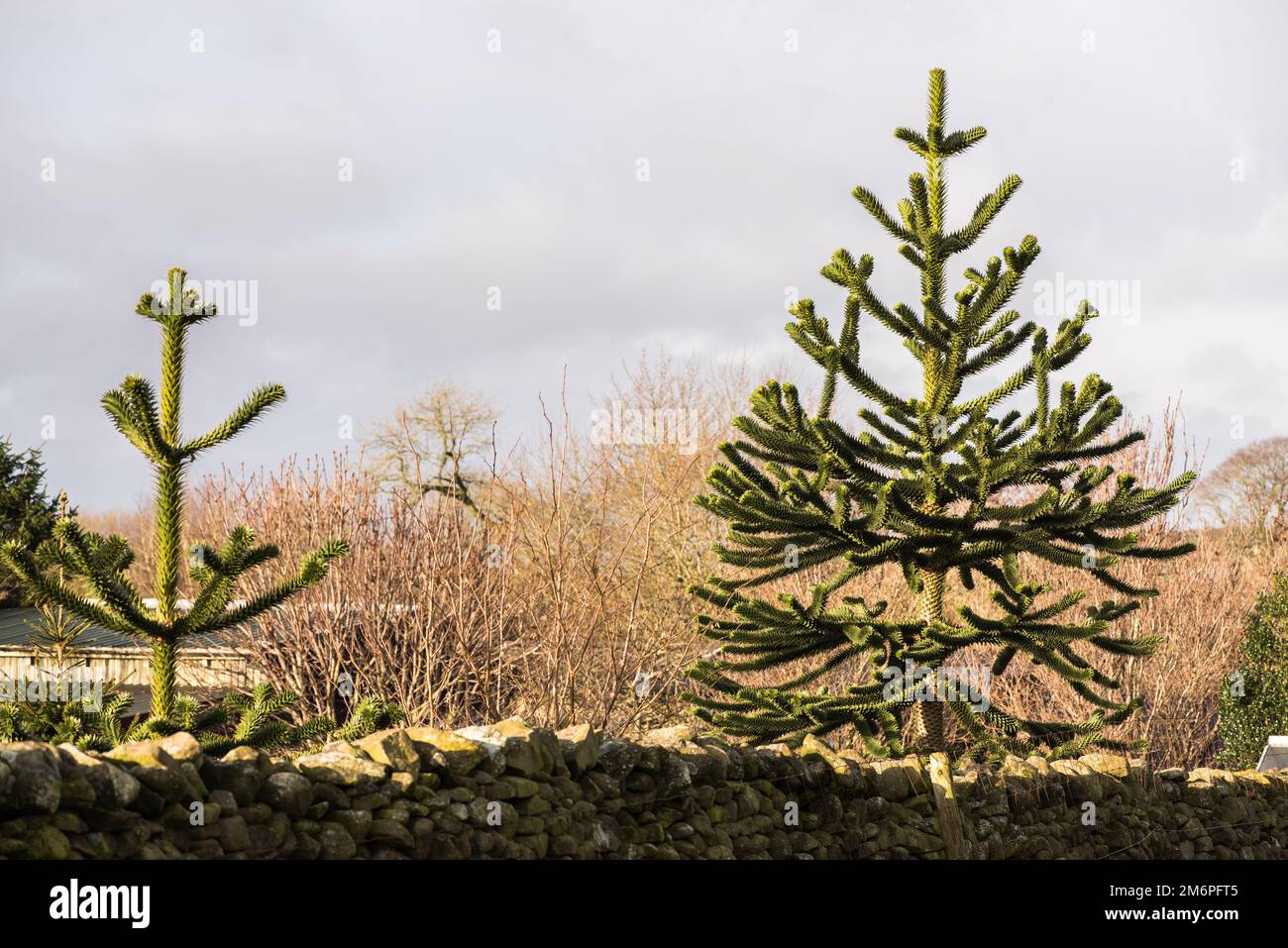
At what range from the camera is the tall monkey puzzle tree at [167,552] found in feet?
16.6

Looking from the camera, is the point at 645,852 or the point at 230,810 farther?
the point at 645,852

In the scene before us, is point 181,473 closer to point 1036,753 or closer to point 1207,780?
point 1036,753

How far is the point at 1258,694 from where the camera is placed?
1517 cm

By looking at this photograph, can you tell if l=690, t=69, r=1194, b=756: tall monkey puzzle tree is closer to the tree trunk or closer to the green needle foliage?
the tree trunk

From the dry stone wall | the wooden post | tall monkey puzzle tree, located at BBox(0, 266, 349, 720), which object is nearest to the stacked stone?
the dry stone wall

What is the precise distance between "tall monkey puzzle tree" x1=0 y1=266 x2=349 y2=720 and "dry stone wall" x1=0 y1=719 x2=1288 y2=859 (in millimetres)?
678

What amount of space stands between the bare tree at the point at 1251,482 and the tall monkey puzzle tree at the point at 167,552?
31.0 m

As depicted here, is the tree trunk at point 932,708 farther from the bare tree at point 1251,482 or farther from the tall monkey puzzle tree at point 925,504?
the bare tree at point 1251,482

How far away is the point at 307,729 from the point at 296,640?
6.83 m

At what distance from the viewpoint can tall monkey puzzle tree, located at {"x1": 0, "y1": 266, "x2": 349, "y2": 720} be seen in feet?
16.6

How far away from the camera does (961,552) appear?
944 centimetres

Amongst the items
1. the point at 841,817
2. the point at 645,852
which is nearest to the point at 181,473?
the point at 645,852
